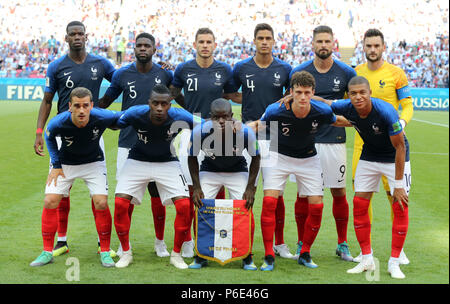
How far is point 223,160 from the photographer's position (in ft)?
18.6

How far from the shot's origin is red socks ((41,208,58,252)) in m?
5.53

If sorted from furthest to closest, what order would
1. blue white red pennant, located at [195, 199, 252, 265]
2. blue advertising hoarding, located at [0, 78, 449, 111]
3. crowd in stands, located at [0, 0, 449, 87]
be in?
crowd in stands, located at [0, 0, 449, 87] → blue advertising hoarding, located at [0, 78, 449, 111] → blue white red pennant, located at [195, 199, 252, 265]

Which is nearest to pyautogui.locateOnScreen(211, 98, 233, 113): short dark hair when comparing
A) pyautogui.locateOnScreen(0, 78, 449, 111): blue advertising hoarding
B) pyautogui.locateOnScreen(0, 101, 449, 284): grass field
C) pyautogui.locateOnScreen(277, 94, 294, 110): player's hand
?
pyautogui.locateOnScreen(277, 94, 294, 110): player's hand

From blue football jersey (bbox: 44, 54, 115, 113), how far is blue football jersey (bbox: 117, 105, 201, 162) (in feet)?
2.74

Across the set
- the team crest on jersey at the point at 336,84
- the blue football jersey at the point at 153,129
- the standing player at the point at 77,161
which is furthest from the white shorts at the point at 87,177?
the team crest on jersey at the point at 336,84

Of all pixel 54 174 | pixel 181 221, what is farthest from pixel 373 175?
pixel 54 174

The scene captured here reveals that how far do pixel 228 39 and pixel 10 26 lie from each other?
14.8 meters

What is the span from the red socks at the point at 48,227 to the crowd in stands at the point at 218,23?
95.4 feet

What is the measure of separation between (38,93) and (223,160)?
24086 millimetres

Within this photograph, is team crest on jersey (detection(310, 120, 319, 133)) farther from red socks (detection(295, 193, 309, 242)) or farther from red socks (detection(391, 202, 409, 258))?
red socks (detection(391, 202, 409, 258))

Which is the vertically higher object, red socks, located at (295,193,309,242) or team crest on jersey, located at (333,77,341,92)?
team crest on jersey, located at (333,77,341,92)

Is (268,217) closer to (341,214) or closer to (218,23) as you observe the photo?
(341,214)

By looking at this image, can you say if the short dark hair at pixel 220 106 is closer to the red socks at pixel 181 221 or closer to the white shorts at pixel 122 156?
the red socks at pixel 181 221

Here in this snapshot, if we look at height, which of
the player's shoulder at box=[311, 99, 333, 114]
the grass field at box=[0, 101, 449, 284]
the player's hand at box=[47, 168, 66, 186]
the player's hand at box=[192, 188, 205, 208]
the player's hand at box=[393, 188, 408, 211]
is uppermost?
the player's shoulder at box=[311, 99, 333, 114]
